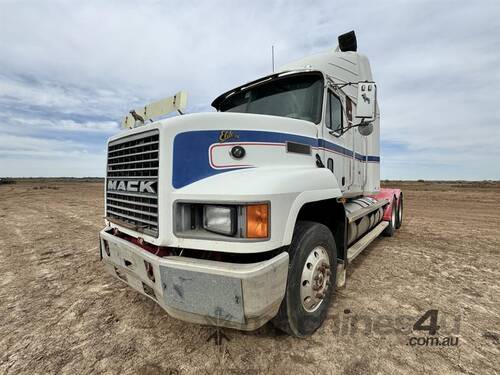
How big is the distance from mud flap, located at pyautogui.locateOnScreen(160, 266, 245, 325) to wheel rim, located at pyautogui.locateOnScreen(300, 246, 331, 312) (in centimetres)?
79

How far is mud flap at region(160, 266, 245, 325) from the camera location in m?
1.93

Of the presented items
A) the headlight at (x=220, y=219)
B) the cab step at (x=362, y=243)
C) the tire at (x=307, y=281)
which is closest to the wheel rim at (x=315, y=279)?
the tire at (x=307, y=281)

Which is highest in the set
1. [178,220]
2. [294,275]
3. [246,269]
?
[178,220]

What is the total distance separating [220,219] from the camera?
6.94ft

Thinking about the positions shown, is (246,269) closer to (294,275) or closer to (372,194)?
(294,275)

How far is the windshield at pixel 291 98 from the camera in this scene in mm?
3531

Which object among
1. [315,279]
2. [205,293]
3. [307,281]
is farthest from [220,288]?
[315,279]

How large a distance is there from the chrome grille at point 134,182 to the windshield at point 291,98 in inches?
69.5

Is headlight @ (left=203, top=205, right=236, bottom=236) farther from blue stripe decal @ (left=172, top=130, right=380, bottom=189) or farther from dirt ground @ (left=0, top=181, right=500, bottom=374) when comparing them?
dirt ground @ (left=0, top=181, right=500, bottom=374)

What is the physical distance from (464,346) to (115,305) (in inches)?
138

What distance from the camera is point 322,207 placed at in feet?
10.4

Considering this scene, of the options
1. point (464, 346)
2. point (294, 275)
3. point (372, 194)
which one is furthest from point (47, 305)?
point (372, 194)

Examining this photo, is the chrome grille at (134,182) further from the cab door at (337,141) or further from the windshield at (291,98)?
the cab door at (337,141)

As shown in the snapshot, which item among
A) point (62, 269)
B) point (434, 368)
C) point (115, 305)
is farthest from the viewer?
point (62, 269)
